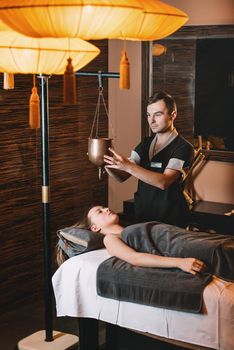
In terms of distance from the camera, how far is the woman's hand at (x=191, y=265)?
3168 mm

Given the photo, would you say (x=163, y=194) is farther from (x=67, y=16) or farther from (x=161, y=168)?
(x=67, y=16)

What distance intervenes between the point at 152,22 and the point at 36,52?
66 cm

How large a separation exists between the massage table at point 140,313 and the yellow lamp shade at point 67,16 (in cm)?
135

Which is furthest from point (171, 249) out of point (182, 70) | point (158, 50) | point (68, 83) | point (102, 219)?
point (158, 50)

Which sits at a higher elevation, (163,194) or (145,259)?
(163,194)

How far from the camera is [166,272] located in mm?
3234

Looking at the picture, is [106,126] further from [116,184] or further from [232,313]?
[232,313]

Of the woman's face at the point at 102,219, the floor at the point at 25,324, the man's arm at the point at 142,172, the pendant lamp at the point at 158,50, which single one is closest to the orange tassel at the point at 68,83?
the man's arm at the point at 142,172

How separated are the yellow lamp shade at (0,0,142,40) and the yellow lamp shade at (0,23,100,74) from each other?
645mm

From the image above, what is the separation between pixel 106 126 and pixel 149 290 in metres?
2.59

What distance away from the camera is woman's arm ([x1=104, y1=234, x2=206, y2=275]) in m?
3.19

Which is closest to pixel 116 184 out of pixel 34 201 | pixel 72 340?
pixel 34 201

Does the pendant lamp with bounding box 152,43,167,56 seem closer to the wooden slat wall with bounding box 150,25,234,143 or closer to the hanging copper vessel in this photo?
the wooden slat wall with bounding box 150,25,234,143

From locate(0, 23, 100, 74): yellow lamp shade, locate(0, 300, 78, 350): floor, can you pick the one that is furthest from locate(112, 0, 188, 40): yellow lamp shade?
locate(0, 300, 78, 350): floor
